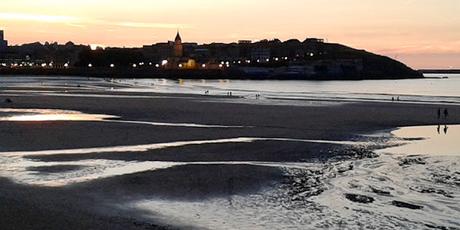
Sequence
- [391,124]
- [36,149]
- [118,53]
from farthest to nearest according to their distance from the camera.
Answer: [118,53] → [391,124] → [36,149]

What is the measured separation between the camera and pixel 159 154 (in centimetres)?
1916

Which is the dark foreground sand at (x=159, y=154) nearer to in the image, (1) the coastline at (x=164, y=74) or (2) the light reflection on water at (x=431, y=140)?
(2) the light reflection on water at (x=431, y=140)

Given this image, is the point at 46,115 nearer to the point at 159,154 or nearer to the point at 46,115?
the point at 46,115

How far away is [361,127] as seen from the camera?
30188 millimetres

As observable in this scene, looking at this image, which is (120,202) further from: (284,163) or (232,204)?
(284,163)

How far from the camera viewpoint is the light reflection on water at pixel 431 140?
21.1m

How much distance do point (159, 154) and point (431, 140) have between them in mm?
12581

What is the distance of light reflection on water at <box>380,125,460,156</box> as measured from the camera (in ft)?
69.2

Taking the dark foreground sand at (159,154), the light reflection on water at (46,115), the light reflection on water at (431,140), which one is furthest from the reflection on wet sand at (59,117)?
the light reflection on water at (431,140)

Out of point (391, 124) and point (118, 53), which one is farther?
point (118, 53)

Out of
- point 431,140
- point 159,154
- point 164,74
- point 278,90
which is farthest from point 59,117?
point 164,74

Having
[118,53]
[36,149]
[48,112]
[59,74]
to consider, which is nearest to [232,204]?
[36,149]

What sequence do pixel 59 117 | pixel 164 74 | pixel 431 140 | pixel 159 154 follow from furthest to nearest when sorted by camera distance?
1. pixel 164 74
2. pixel 59 117
3. pixel 431 140
4. pixel 159 154

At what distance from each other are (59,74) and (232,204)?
15546 cm
